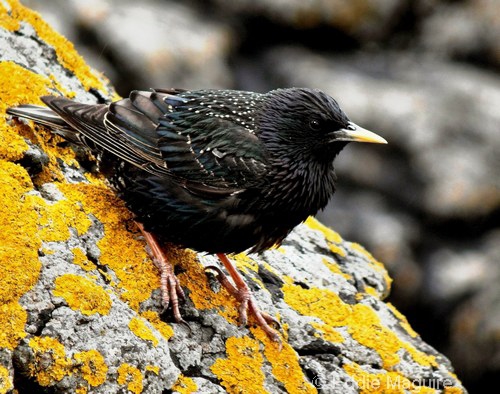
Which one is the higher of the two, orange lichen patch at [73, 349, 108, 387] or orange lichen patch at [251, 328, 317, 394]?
orange lichen patch at [251, 328, 317, 394]

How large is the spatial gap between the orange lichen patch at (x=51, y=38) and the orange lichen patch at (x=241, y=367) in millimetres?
2592

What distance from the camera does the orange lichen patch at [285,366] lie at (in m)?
4.29

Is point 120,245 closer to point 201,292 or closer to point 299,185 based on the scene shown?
point 201,292

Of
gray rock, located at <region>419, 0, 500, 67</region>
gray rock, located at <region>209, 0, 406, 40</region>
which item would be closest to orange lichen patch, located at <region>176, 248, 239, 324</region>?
gray rock, located at <region>209, 0, 406, 40</region>

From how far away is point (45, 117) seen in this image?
4.43 m

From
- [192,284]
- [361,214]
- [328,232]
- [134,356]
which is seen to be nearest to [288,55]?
[361,214]

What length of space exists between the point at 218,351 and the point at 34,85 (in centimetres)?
224

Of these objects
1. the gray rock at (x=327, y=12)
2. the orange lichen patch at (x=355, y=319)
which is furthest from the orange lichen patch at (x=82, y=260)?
the gray rock at (x=327, y=12)

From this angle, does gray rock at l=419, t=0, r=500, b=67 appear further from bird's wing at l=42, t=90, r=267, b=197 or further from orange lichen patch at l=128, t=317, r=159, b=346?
orange lichen patch at l=128, t=317, r=159, b=346

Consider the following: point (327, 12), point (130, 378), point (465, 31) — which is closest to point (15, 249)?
point (130, 378)

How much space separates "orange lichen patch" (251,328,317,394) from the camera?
4.29 metres

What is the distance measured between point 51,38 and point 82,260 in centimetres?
245

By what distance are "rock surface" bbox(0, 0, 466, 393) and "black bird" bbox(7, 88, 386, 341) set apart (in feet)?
0.48

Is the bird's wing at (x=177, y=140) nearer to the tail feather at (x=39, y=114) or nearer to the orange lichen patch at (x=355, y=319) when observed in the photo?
the tail feather at (x=39, y=114)
